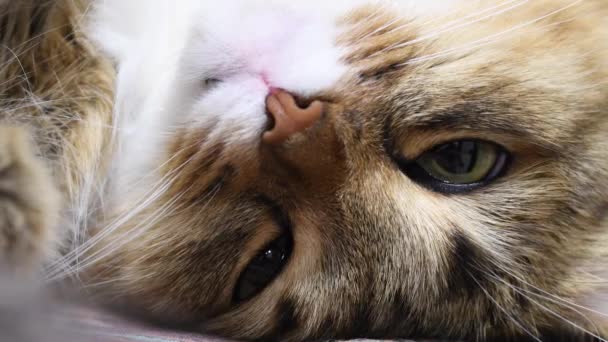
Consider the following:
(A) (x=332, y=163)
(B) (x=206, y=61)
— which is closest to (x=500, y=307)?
(A) (x=332, y=163)

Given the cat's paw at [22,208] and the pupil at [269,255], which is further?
the pupil at [269,255]

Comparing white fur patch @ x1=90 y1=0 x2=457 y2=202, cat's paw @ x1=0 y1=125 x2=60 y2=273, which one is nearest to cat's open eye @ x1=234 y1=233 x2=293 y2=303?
white fur patch @ x1=90 y1=0 x2=457 y2=202

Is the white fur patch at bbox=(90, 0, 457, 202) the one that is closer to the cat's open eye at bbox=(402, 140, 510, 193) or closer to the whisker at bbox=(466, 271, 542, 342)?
the cat's open eye at bbox=(402, 140, 510, 193)

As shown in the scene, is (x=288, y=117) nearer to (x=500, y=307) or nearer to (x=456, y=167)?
(x=456, y=167)

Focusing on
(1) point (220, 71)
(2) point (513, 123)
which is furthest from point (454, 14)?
(1) point (220, 71)

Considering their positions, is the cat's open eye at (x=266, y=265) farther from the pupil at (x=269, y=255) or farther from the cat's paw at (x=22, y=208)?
the cat's paw at (x=22, y=208)

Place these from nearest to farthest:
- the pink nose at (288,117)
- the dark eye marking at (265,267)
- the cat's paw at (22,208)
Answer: the cat's paw at (22,208)
the pink nose at (288,117)
the dark eye marking at (265,267)

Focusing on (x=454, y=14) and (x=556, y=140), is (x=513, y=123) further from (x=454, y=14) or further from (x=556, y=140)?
(x=454, y=14)

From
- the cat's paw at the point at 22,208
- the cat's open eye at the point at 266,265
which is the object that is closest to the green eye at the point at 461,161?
the cat's open eye at the point at 266,265
